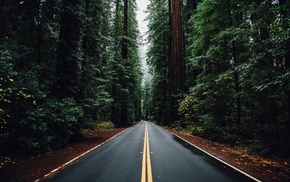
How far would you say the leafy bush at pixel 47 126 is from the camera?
741 cm

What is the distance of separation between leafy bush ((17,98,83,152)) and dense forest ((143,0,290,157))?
29.1 feet

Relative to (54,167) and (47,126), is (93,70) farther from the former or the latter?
(54,167)

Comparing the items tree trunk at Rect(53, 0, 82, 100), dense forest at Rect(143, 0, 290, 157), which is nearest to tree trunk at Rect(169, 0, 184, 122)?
dense forest at Rect(143, 0, 290, 157)

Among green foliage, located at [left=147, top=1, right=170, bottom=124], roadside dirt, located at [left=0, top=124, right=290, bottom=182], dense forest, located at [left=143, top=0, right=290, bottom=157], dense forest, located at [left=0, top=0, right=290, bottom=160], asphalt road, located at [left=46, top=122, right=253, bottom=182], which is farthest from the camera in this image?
green foliage, located at [left=147, top=1, right=170, bottom=124]

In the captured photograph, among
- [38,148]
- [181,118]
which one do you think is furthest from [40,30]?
[181,118]

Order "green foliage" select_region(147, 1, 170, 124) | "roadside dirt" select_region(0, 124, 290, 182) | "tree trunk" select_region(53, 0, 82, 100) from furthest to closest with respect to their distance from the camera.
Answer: "green foliage" select_region(147, 1, 170, 124)
"tree trunk" select_region(53, 0, 82, 100)
"roadside dirt" select_region(0, 124, 290, 182)

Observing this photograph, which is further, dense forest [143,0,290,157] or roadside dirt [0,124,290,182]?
dense forest [143,0,290,157]

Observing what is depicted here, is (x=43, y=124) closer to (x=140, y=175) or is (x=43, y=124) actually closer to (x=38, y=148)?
(x=38, y=148)

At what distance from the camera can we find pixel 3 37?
1100cm

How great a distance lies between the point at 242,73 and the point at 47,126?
9.93 metres

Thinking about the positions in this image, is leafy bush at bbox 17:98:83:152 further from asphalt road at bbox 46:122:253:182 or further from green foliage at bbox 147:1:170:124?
green foliage at bbox 147:1:170:124

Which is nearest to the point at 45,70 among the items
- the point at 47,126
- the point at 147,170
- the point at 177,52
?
the point at 47,126

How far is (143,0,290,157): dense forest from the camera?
745 cm

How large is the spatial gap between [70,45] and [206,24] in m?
10.2
